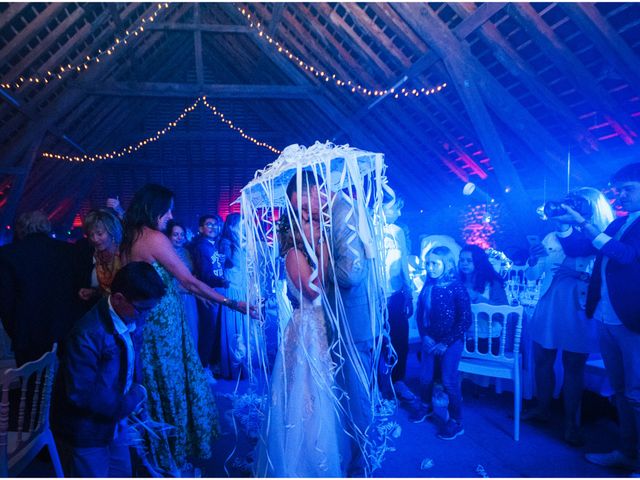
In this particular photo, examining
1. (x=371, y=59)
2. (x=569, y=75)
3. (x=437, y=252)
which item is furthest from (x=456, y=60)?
(x=437, y=252)

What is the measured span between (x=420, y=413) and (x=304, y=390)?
1423mm

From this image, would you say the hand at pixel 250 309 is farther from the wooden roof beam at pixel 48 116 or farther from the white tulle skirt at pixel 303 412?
the wooden roof beam at pixel 48 116

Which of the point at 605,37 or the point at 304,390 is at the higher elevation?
the point at 605,37

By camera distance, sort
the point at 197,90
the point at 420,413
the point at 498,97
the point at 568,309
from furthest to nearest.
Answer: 1. the point at 197,90
2. the point at 498,97
3. the point at 420,413
4. the point at 568,309

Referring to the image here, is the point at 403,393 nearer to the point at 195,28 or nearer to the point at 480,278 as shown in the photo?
the point at 480,278

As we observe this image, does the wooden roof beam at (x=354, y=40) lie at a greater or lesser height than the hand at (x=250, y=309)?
greater

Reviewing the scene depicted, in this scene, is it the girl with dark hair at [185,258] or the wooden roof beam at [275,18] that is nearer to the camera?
the girl with dark hair at [185,258]

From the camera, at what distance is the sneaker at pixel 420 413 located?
110 inches

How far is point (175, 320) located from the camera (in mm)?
1965

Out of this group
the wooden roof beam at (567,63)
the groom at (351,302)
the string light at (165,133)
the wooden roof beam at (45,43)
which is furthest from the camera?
the string light at (165,133)

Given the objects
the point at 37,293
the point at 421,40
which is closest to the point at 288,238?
the point at 37,293

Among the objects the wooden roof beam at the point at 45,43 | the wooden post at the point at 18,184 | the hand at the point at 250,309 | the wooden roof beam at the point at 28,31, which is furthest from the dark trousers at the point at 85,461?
the wooden post at the point at 18,184

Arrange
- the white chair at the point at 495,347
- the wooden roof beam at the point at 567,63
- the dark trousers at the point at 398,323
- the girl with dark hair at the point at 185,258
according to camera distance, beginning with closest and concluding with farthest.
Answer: the white chair at the point at 495,347 → the dark trousers at the point at 398,323 → the wooden roof beam at the point at 567,63 → the girl with dark hair at the point at 185,258

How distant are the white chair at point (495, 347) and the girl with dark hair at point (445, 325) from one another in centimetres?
15
